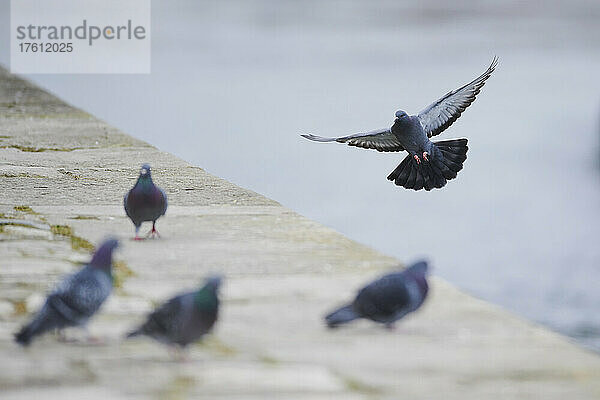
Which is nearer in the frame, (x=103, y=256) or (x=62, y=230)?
(x=103, y=256)

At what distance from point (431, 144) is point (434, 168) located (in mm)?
103

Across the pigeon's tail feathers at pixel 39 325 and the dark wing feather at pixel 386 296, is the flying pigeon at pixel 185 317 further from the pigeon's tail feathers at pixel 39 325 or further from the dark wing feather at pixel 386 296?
the dark wing feather at pixel 386 296

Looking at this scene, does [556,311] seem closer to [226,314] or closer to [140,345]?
[226,314]

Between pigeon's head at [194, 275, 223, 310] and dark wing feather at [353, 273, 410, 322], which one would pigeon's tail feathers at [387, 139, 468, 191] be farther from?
pigeon's head at [194, 275, 223, 310]

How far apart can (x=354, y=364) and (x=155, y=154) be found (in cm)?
325

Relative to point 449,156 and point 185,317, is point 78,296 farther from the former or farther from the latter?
point 449,156

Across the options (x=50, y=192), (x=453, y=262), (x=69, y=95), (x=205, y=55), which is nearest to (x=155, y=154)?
(x=50, y=192)

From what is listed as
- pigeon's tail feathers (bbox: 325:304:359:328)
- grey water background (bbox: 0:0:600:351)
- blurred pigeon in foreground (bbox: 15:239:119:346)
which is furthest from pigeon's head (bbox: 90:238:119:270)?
grey water background (bbox: 0:0:600:351)

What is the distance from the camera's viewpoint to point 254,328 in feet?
8.66

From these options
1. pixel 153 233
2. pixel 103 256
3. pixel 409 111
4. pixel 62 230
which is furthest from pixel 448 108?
pixel 409 111

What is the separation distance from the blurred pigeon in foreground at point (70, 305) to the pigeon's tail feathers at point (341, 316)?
519 millimetres

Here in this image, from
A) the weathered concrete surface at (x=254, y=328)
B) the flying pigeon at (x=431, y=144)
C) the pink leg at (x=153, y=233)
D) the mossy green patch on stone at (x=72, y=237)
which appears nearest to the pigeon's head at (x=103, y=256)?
the weathered concrete surface at (x=254, y=328)

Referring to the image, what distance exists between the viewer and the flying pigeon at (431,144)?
189 inches

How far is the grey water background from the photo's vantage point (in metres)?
5.03
